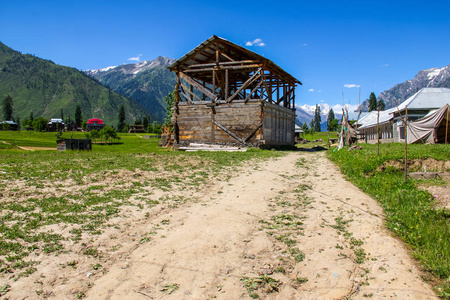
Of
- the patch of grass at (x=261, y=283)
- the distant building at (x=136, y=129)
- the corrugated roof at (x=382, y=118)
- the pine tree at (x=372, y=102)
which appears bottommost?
the patch of grass at (x=261, y=283)

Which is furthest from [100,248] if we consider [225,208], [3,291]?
[225,208]

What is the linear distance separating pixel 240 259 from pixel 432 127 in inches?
1030

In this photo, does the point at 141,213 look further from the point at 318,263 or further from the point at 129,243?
the point at 318,263

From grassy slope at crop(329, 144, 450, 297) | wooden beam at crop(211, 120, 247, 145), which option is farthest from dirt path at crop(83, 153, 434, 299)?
wooden beam at crop(211, 120, 247, 145)

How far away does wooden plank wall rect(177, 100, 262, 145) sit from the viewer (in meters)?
23.3

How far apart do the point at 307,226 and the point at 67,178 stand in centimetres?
738

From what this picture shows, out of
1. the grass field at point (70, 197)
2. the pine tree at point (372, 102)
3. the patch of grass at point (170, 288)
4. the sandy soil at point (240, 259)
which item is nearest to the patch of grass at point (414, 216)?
the sandy soil at point (240, 259)

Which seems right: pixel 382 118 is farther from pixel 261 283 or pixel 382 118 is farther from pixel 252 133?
pixel 261 283

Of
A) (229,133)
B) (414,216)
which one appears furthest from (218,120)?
(414,216)

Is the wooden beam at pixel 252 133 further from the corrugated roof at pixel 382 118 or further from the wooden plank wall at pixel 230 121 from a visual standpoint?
the corrugated roof at pixel 382 118

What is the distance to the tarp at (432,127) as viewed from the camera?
23703mm

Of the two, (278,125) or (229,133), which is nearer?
(229,133)

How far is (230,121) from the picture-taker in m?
23.9

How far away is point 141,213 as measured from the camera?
23.3 ft
